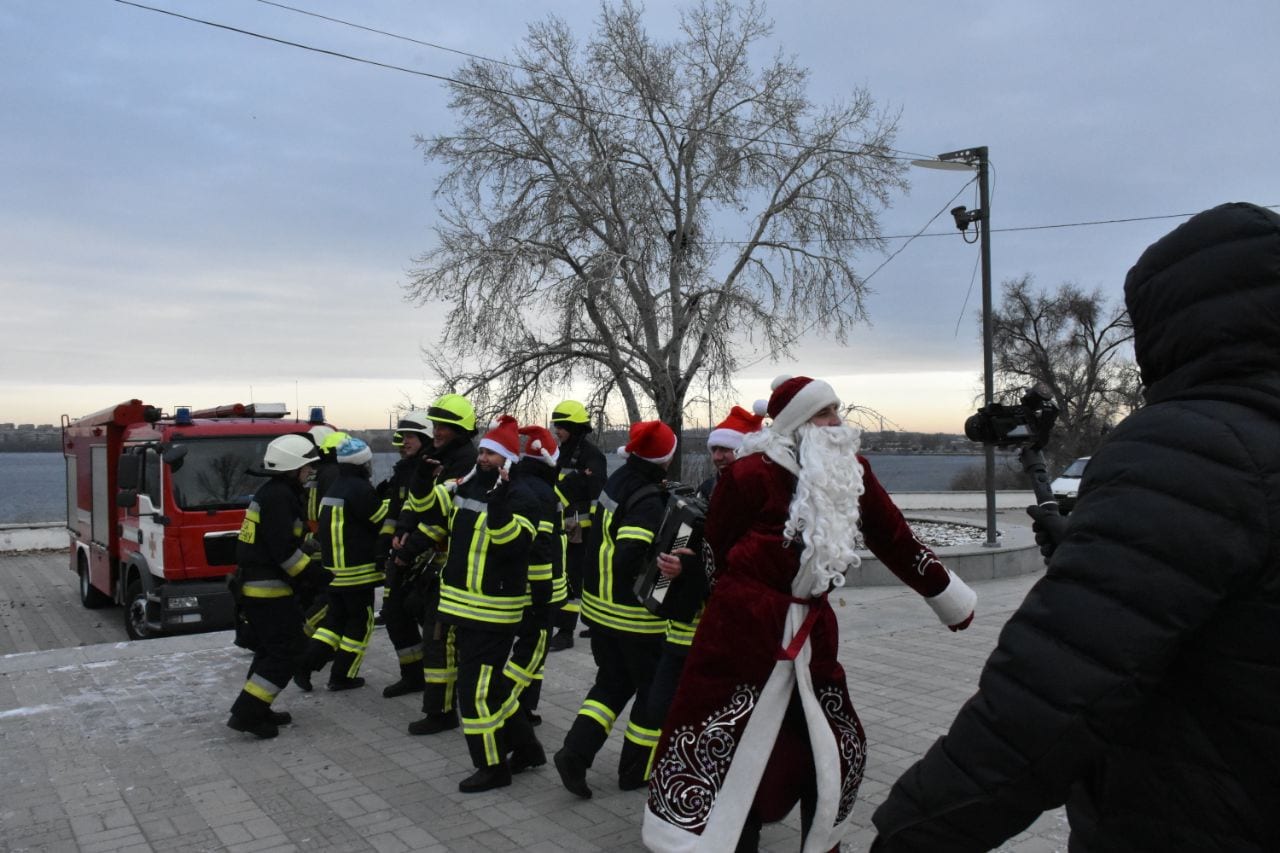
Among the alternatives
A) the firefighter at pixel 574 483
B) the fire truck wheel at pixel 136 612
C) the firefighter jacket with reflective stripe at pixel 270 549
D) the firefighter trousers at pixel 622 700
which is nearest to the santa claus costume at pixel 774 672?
the firefighter trousers at pixel 622 700

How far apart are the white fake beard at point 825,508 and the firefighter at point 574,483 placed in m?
5.29

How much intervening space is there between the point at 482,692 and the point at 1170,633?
412 cm

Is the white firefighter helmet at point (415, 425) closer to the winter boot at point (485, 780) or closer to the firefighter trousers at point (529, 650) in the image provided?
the firefighter trousers at point (529, 650)

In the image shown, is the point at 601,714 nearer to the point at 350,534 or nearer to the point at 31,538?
the point at 350,534

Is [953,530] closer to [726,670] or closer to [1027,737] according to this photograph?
[726,670]

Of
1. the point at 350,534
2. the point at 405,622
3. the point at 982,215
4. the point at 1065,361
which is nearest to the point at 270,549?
the point at 350,534

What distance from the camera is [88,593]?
529 inches

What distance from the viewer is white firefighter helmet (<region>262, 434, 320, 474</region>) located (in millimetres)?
6461

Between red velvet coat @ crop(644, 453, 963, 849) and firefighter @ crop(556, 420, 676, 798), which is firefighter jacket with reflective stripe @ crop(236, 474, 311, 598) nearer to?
firefighter @ crop(556, 420, 676, 798)

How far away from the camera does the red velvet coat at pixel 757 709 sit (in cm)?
337

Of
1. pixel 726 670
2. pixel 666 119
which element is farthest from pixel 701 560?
pixel 666 119

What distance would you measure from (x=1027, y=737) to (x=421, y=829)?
3859mm

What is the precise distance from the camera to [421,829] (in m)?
4.72

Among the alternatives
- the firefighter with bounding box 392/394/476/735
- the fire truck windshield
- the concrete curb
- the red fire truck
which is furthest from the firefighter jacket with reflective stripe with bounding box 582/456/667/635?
the concrete curb
